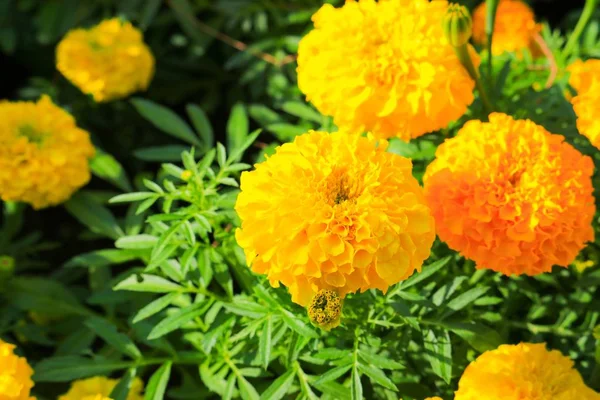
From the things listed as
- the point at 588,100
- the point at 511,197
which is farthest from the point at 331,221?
the point at 588,100

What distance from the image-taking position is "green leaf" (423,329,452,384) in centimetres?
126

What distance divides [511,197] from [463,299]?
204mm

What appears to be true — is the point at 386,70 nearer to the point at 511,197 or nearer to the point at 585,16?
the point at 511,197

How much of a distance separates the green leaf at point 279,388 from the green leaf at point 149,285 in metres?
0.28

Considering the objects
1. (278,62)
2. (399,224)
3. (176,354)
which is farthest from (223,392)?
(278,62)

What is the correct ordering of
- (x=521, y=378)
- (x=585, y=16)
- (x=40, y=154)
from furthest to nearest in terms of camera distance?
A: (x=40, y=154) → (x=585, y=16) → (x=521, y=378)

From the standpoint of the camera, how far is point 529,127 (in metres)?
1.29

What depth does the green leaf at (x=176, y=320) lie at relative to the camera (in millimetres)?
1330

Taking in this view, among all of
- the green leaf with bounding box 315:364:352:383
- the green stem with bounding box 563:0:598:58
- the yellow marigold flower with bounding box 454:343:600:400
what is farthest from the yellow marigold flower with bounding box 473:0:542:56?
the green leaf with bounding box 315:364:352:383

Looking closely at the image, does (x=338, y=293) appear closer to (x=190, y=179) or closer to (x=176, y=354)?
(x=190, y=179)

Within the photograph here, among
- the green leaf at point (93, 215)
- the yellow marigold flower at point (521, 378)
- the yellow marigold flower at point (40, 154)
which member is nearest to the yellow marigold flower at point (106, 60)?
the yellow marigold flower at point (40, 154)

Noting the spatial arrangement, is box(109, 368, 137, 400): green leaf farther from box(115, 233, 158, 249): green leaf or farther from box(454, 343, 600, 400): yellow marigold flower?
box(454, 343, 600, 400): yellow marigold flower

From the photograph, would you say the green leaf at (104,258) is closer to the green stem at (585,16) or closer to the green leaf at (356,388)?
the green leaf at (356,388)

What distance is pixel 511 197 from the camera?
1250 mm
